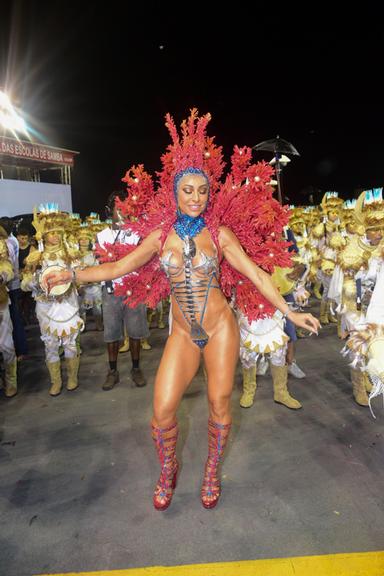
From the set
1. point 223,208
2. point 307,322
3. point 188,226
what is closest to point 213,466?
point 307,322

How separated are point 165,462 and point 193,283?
47.8 inches

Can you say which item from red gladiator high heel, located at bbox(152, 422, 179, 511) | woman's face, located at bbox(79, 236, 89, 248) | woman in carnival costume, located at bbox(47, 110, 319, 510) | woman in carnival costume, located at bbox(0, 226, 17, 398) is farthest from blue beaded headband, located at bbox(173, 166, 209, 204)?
woman's face, located at bbox(79, 236, 89, 248)

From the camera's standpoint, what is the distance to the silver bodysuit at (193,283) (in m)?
2.71

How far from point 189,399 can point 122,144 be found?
59.5 feet

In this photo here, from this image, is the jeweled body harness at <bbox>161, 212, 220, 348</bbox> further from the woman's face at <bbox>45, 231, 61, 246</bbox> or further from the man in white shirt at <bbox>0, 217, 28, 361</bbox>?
the man in white shirt at <bbox>0, 217, 28, 361</bbox>

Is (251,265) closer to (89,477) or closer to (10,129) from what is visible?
(89,477)

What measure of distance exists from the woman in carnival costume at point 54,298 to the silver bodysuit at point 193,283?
224cm

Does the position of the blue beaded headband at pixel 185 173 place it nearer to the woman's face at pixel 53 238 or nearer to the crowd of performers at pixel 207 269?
the crowd of performers at pixel 207 269

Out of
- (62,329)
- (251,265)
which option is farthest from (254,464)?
(62,329)

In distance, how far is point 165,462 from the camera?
284 centimetres

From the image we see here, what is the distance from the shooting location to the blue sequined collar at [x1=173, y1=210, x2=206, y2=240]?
2.73 m

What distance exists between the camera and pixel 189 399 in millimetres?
4562

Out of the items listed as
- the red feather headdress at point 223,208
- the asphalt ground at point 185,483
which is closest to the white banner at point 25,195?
the asphalt ground at point 185,483

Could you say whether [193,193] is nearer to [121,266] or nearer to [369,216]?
[121,266]
